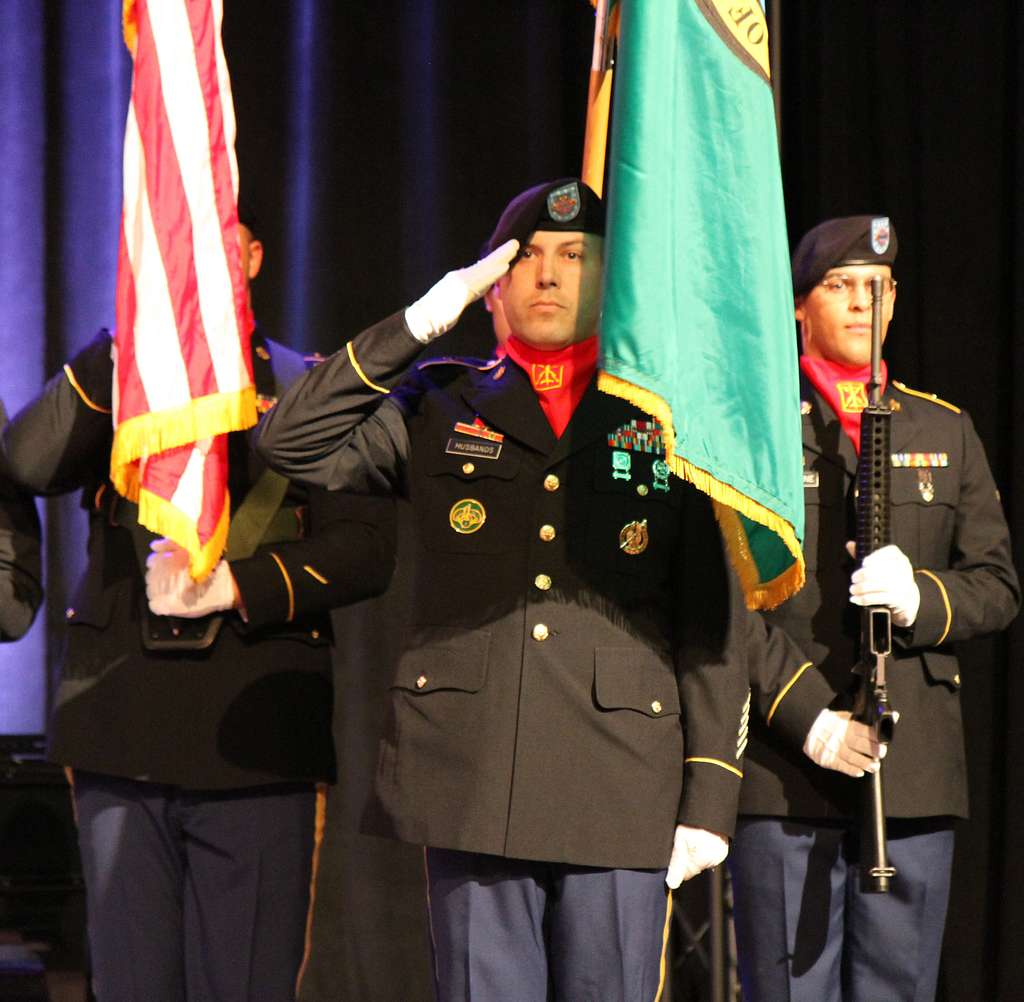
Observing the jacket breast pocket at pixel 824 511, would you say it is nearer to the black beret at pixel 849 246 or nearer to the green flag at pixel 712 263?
the black beret at pixel 849 246

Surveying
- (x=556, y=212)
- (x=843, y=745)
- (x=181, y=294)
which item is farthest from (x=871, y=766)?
(x=181, y=294)

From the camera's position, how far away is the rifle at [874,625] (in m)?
2.81

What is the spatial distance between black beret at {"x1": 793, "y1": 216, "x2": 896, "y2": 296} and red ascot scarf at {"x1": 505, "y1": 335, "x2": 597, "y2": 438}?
84 centimetres

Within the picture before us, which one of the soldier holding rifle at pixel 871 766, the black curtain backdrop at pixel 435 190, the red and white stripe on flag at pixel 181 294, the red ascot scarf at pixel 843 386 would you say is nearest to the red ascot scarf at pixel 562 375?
the red and white stripe on flag at pixel 181 294

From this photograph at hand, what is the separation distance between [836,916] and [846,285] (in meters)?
1.25

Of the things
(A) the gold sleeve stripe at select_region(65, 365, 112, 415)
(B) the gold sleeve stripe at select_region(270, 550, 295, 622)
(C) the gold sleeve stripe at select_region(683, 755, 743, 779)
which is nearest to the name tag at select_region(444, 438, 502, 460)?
(B) the gold sleeve stripe at select_region(270, 550, 295, 622)

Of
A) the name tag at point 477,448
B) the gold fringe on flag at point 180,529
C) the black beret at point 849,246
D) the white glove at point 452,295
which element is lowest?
the gold fringe on flag at point 180,529

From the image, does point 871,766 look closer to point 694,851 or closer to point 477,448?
point 694,851

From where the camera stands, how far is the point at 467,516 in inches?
98.4

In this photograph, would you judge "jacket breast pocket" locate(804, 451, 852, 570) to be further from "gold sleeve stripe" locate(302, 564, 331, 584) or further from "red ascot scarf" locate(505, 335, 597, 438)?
"gold sleeve stripe" locate(302, 564, 331, 584)

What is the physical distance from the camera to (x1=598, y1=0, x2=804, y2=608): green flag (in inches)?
93.6

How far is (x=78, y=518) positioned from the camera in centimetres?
411

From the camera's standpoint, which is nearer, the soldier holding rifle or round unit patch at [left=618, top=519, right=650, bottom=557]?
round unit patch at [left=618, top=519, right=650, bottom=557]

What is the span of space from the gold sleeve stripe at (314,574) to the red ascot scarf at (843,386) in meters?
1.09
